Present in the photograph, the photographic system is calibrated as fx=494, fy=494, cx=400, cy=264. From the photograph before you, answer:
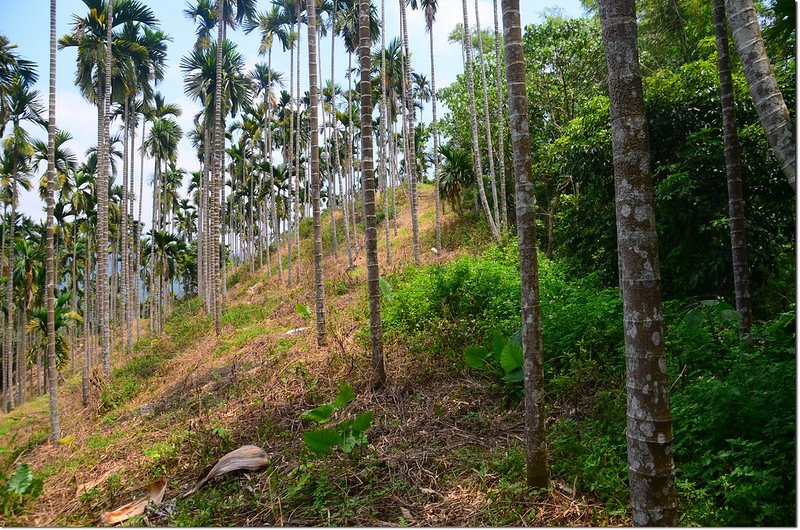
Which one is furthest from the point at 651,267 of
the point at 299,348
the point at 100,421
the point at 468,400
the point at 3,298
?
the point at 3,298

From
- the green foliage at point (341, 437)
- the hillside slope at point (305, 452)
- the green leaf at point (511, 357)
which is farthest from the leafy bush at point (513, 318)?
the green foliage at point (341, 437)

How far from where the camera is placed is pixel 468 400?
6.82 m

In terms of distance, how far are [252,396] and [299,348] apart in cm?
221

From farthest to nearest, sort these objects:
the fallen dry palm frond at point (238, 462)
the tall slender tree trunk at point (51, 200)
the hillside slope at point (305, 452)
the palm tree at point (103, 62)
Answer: the palm tree at point (103, 62), the tall slender tree trunk at point (51, 200), the fallen dry palm frond at point (238, 462), the hillside slope at point (305, 452)

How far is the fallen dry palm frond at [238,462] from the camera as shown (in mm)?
5895

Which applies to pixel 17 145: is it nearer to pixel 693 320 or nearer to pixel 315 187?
pixel 315 187

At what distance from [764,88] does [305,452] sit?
6035 millimetres

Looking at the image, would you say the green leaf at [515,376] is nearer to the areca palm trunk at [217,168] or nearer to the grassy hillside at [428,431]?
the grassy hillside at [428,431]

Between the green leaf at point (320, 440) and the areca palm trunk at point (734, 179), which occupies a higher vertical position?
the areca palm trunk at point (734, 179)

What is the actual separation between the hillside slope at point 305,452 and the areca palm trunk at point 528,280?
0.36m

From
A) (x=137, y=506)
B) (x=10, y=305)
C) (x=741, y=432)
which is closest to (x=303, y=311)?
(x=137, y=506)

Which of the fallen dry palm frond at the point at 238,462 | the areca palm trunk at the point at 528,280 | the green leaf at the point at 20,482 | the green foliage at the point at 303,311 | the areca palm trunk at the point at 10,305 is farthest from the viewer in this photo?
the areca palm trunk at the point at 10,305

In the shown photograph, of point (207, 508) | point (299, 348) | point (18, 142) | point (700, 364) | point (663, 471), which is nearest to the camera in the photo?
point (663, 471)

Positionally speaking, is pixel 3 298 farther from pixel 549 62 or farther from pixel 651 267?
pixel 651 267
